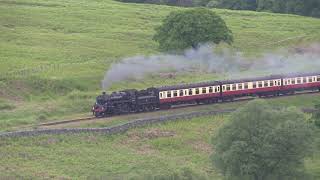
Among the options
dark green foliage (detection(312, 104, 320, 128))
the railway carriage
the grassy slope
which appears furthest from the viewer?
the grassy slope

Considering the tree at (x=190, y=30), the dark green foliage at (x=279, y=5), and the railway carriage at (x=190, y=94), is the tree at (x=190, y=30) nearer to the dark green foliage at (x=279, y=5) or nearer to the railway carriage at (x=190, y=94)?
the railway carriage at (x=190, y=94)

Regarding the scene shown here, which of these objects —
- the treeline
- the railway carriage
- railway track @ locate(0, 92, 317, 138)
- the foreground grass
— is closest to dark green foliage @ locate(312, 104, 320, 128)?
the foreground grass

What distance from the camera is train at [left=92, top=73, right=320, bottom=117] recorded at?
6969cm

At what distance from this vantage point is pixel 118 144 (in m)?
63.9

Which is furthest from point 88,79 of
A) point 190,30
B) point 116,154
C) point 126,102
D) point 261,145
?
point 261,145

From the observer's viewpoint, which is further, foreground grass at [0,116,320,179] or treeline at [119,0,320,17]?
treeline at [119,0,320,17]

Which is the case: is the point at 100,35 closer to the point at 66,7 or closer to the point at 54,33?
the point at 54,33

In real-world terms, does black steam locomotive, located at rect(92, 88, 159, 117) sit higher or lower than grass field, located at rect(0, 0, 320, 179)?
higher

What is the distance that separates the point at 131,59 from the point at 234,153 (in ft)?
101

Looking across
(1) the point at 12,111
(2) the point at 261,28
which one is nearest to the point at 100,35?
(2) the point at 261,28

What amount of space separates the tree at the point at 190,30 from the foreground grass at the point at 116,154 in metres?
24.9

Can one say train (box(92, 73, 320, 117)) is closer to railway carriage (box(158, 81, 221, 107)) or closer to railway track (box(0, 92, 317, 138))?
railway carriage (box(158, 81, 221, 107))

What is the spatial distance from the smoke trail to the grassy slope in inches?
52.5

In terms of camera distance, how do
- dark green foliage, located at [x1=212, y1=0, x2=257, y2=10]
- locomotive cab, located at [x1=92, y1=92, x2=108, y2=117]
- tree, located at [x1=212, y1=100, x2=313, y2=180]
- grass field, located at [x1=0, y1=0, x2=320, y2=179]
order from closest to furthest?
tree, located at [x1=212, y1=100, x2=313, y2=180] → grass field, located at [x1=0, y1=0, x2=320, y2=179] → locomotive cab, located at [x1=92, y1=92, x2=108, y2=117] → dark green foliage, located at [x1=212, y1=0, x2=257, y2=10]
